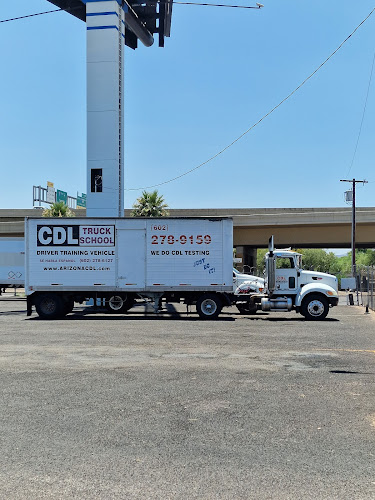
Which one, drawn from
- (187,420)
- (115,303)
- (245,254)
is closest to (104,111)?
(115,303)

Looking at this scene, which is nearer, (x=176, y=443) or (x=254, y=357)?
(x=176, y=443)

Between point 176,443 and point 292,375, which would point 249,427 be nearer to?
point 176,443

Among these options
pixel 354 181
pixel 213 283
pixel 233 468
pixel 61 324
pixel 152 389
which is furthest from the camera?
pixel 354 181

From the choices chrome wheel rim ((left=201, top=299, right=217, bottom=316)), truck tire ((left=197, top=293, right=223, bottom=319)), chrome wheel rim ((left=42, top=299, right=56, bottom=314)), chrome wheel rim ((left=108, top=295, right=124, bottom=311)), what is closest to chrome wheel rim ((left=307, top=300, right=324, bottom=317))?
truck tire ((left=197, top=293, right=223, bottom=319))

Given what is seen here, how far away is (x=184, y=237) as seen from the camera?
759 inches

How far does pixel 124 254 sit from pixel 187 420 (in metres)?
13.5

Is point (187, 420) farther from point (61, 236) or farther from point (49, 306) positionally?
point (49, 306)

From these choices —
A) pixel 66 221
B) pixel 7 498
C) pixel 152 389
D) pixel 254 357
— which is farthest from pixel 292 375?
pixel 66 221

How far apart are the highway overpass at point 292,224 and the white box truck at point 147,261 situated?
30.7 m

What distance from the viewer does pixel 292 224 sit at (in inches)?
1953

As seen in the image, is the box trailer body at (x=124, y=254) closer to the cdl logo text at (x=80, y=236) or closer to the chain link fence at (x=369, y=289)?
the cdl logo text at (x=80, y=236)

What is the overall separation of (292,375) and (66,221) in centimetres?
1291

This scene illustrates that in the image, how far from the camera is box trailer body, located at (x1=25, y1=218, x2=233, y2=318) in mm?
19234

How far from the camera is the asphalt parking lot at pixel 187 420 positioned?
14.4 ft
